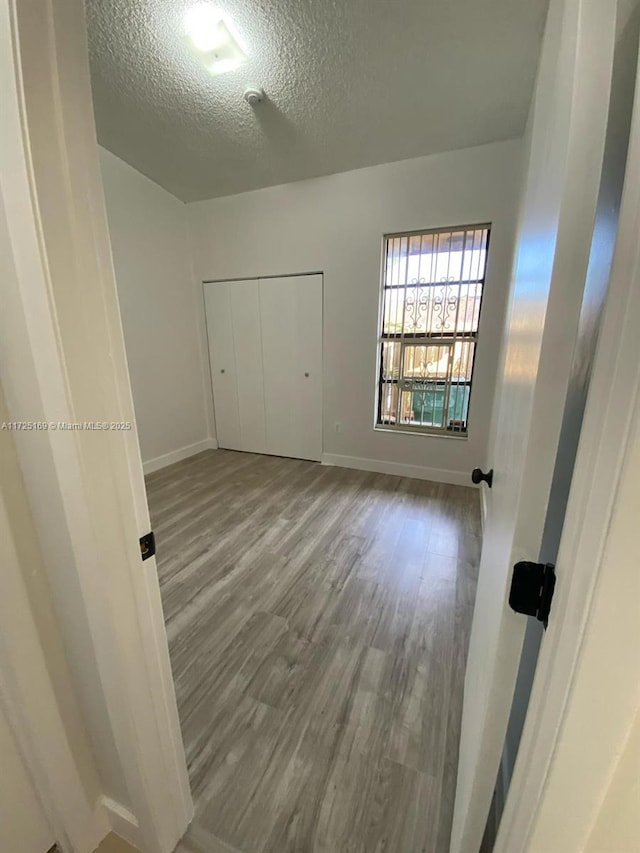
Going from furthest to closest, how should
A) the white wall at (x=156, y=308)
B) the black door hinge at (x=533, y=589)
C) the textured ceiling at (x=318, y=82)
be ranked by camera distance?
the white wall at (x=156, y=308), the textured ceiling at (x=318, y=82), the black door hinge at (x=533, y=589)

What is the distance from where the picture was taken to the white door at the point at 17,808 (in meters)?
0.75

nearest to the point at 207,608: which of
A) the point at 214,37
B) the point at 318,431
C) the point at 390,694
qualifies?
the point at 390,694

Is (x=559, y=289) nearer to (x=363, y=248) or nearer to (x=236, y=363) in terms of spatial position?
(x=363, y=248)

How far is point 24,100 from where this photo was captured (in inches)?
19.5

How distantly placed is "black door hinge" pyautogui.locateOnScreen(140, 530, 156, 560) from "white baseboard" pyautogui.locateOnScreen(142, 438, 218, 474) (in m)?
2.90

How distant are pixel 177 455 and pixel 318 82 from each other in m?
3.52

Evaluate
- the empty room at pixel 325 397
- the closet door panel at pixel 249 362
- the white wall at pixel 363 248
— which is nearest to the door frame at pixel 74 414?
the empty room at pixel 325 397

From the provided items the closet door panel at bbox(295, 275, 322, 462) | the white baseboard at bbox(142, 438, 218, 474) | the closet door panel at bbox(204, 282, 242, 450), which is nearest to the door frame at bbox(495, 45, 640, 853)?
the closet door panel at bbox(295, 275, 322, 462)

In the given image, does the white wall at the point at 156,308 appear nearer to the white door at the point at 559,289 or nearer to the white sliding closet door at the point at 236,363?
the white sliding closet door at the point at 236,363

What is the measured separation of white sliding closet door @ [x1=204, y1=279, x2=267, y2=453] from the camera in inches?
146

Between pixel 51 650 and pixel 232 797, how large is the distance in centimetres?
76

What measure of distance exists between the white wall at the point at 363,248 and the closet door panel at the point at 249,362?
0.80 ft

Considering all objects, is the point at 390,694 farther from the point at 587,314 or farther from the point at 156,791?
the point at 587,314

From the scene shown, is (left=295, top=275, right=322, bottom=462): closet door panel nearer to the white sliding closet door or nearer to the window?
the white sliding closet door
